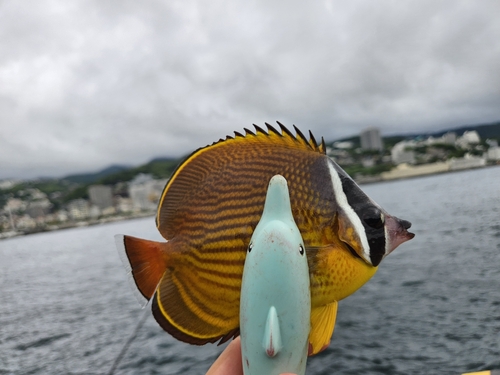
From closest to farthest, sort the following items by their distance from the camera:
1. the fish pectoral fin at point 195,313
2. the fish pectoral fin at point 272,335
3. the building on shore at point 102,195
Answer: the fish pectoral fin at point 272,335 → the fish pectoral fin at point 195,313 → the building on shore at point 102,195

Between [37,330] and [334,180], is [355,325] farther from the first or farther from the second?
[37,330]

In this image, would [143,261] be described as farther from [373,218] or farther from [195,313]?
[373,218]

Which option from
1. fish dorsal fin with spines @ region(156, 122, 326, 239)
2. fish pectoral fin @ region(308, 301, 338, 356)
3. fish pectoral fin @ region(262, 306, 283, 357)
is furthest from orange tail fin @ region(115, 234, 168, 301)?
fish pectoral fin @ region(308, 301, 338, 356)

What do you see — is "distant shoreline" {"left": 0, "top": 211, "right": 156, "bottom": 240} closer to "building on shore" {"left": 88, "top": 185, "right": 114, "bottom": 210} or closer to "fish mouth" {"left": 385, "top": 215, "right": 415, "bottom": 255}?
"building on shore" {"left": 88, "top": 185, "right": 114, "bottom": 210}

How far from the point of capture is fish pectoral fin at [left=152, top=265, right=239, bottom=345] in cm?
143

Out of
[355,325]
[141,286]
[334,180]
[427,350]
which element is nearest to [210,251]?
[141,286]

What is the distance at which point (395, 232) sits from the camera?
1355mm

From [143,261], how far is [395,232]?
0.94m

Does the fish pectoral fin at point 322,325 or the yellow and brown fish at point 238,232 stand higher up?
the yellow and brown fish at point 238,232

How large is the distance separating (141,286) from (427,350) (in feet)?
27.2

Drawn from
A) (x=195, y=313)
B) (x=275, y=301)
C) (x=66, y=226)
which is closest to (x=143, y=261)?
(x=195, y=313)

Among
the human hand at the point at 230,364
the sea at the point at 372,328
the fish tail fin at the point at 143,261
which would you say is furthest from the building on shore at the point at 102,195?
the fish tail fin at the point at 143,261

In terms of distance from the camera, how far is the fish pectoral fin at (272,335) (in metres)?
1.20

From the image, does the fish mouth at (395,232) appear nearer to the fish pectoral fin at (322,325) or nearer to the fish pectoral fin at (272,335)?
the fish pectoral fin at (322,325)
